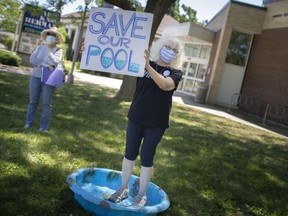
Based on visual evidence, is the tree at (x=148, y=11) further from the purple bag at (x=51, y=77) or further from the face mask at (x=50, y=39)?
the purple bag at (x=51, y=77)

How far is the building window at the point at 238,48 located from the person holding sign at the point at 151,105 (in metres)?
16.6

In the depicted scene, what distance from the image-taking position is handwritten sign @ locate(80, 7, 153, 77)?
4.24 m

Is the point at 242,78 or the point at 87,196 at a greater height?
the point at 242,78

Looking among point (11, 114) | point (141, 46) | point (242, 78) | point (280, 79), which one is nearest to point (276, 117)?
point (280, 79)

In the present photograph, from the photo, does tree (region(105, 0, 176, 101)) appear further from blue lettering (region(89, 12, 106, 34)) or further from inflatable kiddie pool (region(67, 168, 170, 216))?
inflatable kiddie pool (region(67, 168, 170, 216))

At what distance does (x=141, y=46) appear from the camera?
423 centimetres

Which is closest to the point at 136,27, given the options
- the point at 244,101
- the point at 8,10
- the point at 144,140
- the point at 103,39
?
the point at 103,39

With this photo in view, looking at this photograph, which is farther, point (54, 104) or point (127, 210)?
point (54, 104)

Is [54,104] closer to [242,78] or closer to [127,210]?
[127,210]

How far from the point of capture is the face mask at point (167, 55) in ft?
13.1

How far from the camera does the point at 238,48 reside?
2005 centimetres

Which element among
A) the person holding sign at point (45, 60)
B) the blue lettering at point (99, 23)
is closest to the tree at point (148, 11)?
the person holding sign at point (45, 60)

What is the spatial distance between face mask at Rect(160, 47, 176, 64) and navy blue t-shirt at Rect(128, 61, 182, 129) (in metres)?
0.09

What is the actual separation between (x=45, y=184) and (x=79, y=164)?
3.33ft
